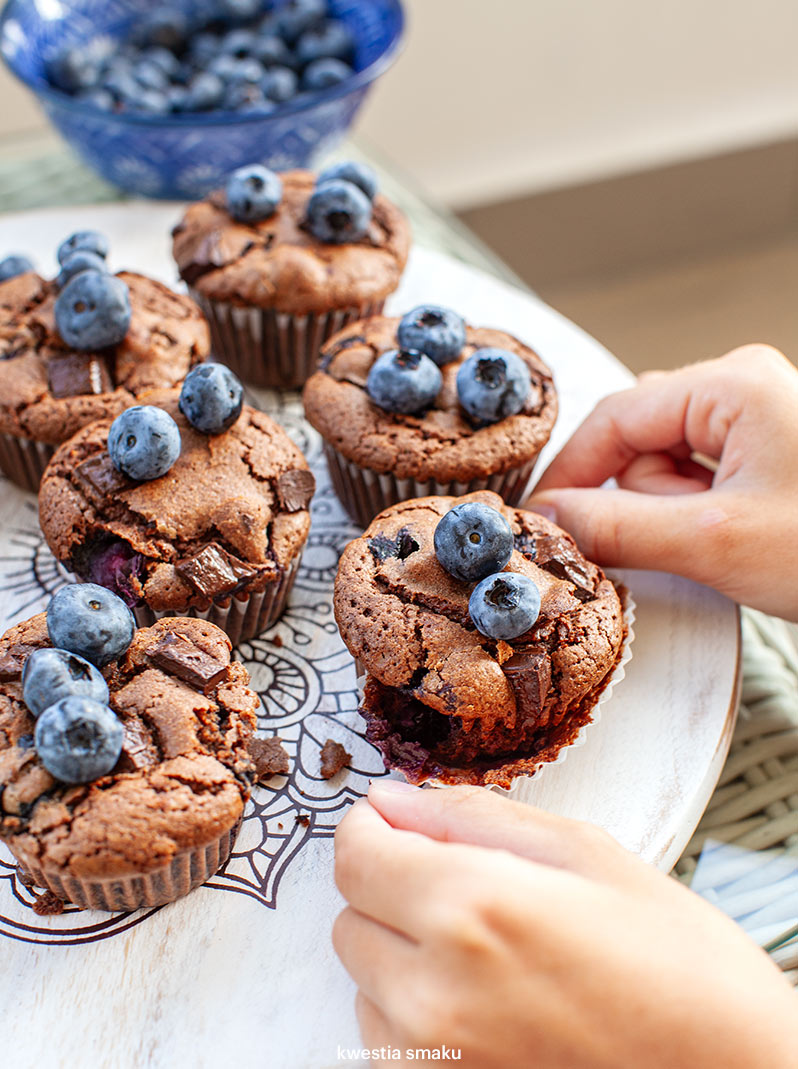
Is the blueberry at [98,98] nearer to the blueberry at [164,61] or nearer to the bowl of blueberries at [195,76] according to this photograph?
the bowl of blueberries at [195,76]

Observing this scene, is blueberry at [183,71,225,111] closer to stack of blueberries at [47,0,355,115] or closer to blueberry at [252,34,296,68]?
stack of blueberries at [47,0,355,115]

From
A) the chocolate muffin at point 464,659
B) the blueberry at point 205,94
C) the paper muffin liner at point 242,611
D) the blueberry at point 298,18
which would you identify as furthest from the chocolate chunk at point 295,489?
the blueberry at point 298,18

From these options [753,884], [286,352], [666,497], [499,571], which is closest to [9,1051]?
[499,571]

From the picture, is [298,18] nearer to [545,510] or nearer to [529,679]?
[545,510]

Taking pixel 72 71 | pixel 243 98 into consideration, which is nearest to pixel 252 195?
pixel 243 98

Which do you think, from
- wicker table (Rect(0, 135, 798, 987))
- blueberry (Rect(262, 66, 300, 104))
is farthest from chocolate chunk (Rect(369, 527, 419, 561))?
blueberry (Rect(262, 66, 300, 104))

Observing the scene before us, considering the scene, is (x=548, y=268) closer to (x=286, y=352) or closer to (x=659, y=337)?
(x=659, y=337)
